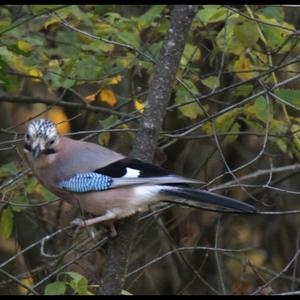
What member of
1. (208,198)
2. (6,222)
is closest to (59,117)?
(6,222)

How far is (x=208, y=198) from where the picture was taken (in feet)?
12.2

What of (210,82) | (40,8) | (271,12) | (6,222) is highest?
(40,8)

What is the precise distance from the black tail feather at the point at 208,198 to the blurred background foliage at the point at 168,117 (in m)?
0.19

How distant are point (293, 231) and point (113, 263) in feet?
13.7

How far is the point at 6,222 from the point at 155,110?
1.50m

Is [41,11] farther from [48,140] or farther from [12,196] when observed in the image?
[12,196]

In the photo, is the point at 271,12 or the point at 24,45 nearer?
the point at 271,12

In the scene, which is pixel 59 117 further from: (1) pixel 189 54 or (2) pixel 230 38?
(2) pixel 230 38

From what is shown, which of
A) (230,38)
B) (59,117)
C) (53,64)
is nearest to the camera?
(230,38)

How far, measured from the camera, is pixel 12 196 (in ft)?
16.8

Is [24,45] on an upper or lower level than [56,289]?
upper

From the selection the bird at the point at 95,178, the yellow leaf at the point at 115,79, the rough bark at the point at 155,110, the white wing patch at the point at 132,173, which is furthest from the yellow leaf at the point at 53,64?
the rough bark at the point at 155,110
